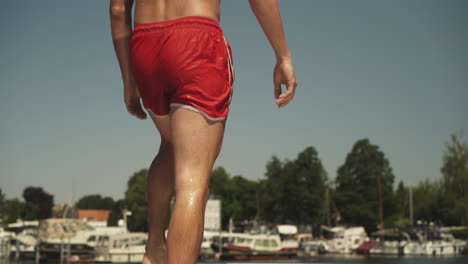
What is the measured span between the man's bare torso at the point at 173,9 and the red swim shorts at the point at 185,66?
29mm

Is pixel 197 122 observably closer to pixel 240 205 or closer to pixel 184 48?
pixel 184 48

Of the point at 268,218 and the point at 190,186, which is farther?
the point at 268,218

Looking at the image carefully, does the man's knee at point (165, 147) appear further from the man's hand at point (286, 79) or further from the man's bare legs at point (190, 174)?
the man's hand at point (286, 79)

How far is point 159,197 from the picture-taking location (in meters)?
2.60

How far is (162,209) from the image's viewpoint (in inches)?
103

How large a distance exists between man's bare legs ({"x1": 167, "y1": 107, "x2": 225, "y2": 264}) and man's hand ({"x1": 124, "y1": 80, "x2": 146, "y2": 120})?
45 cm

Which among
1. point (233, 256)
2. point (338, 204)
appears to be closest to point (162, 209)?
point (233, 256)

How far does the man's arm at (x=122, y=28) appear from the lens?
2.43 metres

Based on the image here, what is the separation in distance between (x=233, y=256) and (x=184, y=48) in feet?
129

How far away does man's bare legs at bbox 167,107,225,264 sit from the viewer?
2049 millimetres

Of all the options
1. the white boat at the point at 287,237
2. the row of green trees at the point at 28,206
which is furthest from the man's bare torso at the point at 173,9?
the row of green trees at the point at 28,206

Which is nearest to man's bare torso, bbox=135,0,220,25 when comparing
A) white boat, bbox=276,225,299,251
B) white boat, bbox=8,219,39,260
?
white boat, bbox=8,219,39,260

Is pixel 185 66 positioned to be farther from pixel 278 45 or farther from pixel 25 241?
pixel 25 241

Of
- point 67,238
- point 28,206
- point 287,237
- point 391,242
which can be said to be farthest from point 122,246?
point 28,206
